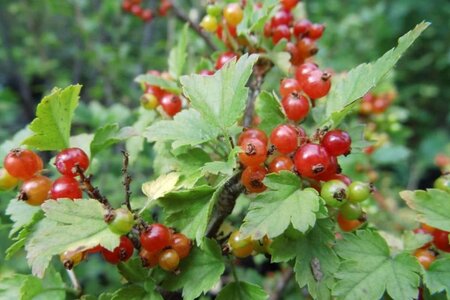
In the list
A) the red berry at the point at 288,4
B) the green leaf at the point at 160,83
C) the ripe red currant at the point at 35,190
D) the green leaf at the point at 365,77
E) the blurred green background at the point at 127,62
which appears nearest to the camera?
the green leaf at the point at 365,77

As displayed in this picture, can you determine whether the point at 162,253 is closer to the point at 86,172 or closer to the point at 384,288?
the point at 86,172

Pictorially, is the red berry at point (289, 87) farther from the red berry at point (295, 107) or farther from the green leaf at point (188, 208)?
the green leaf at point (188, 208)

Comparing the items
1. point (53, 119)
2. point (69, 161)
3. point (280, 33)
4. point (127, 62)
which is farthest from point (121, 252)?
point (127, 62)

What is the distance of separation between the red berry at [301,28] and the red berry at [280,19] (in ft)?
0.11

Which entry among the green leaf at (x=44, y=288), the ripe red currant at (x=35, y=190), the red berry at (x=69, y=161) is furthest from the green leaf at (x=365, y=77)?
the green leaf at (x=44, y=288)

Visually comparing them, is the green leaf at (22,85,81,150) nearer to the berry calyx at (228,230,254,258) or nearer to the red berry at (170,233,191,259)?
the red berry at (170,233,191,259)

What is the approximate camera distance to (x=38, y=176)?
1.20 metres

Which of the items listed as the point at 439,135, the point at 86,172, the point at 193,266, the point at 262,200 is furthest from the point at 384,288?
the point at 439,135

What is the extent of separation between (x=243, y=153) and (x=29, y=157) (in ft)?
1.81

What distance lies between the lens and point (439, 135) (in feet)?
19.4

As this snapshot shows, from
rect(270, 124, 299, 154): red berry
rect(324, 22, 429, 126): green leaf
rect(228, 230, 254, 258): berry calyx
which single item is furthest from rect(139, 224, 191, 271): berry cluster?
rect(324, 22, 429, 126): green leaf

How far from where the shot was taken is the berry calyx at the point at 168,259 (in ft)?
3.63

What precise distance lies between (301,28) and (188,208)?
76cm

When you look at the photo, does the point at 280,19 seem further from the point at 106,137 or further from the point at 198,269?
the point at 198,269
